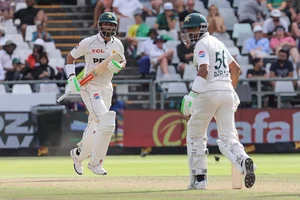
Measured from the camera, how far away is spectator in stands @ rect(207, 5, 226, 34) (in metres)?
22.7

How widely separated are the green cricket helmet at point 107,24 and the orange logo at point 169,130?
6.93 m

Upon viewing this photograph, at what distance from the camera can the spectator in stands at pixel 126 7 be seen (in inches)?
942

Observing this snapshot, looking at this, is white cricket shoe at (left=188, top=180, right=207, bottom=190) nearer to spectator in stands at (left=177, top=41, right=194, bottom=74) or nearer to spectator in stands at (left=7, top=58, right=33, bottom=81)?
spectator in stands at (left=7, top=58, right=33, bottom=81)

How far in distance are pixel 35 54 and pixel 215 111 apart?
38.8 ft

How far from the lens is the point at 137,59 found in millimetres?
22734

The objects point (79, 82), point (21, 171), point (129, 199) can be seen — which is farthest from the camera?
point (21, 171)

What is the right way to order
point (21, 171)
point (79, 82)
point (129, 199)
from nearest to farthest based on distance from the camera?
point (129, 199), point (79, 82), point (21, 171)

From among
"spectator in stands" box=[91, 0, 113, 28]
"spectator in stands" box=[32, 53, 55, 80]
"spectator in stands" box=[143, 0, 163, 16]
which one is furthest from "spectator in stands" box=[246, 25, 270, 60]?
"spectator in stands" box=[32, 53, 55, 80]

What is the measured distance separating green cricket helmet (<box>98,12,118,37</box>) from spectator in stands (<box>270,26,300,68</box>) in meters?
9.29

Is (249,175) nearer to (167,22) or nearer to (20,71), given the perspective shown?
(20,71)

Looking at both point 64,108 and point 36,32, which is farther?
point 36,32

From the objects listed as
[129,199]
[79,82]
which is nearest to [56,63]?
[79,82]

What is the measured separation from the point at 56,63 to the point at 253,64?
178 inches

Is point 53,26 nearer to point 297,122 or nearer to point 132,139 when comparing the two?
point 132,139
